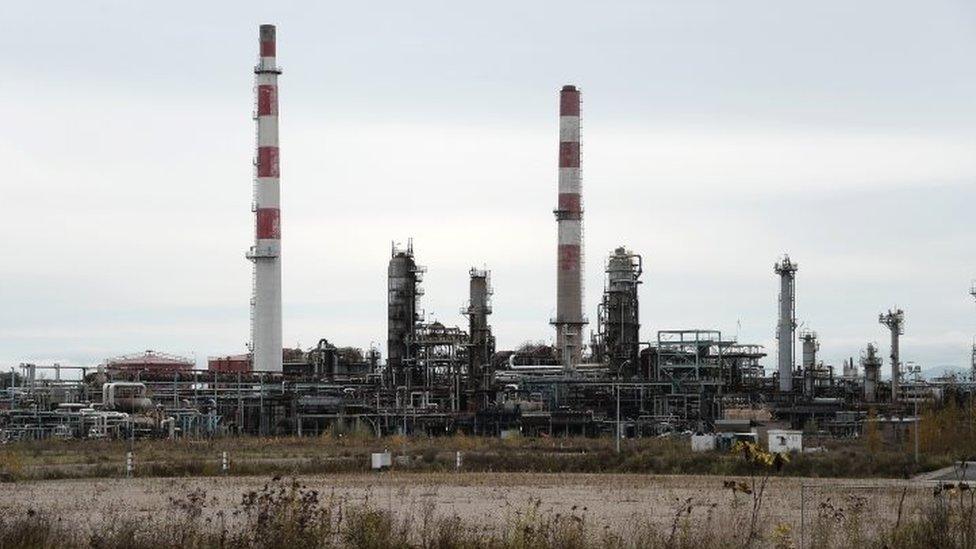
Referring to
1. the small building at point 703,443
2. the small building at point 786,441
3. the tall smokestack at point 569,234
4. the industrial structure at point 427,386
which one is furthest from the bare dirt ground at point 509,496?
the tall smokestack at point 569,234

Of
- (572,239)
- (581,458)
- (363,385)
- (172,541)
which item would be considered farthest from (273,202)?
(172,541)

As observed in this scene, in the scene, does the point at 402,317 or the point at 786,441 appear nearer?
the point at 786,441

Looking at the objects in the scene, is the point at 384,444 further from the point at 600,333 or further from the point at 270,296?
the point at 600,333

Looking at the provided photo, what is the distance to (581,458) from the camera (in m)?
48.4

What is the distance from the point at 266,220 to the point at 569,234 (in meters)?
18.3

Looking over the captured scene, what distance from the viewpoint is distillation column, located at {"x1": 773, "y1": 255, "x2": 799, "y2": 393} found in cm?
8469

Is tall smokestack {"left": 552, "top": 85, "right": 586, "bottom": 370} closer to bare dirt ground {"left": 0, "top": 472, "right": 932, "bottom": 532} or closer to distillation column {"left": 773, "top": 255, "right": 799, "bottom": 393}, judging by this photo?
distillation column {"left": 773, "top": 255, "right": 799, "bottom": 393}

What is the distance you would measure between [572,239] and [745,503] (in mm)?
59566

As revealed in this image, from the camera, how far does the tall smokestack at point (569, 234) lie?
89438 millimetres

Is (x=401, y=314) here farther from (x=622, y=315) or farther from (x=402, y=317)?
(x=622, y=315)

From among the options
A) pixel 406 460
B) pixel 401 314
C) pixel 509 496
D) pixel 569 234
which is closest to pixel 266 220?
pixel 401 314

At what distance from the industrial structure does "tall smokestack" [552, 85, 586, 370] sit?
2709 millimetres

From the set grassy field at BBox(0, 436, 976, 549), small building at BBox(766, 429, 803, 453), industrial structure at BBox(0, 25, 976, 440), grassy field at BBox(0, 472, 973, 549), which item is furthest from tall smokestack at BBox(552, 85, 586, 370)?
grassy field at BBox(0, 472, 973, 549)

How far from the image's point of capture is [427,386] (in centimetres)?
8000
